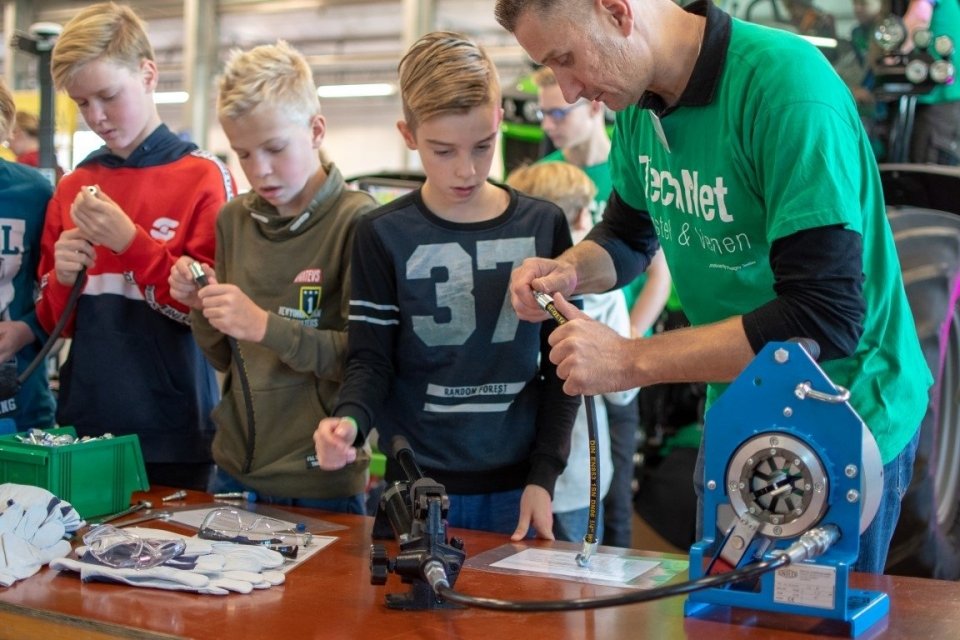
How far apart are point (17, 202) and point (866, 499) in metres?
1.90

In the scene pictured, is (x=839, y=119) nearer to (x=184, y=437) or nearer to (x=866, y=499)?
(x=866, y=499)

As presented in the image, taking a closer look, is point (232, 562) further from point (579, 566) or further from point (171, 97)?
point (171, 97)

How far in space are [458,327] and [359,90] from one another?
11.5 metres

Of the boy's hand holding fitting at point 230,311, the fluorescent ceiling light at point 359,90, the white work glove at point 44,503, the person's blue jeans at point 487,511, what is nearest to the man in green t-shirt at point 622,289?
the person's blue jeans at point 487,511

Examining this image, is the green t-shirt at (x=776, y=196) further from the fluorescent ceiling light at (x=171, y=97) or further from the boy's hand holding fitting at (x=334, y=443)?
the fluorescent ceiling light at (x=171, y=97)

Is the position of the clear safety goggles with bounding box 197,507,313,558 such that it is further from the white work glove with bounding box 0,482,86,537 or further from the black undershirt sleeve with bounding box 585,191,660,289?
the black undershirt sleeve with bounding box 585,191,660,289

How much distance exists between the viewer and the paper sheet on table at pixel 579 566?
1467 mm

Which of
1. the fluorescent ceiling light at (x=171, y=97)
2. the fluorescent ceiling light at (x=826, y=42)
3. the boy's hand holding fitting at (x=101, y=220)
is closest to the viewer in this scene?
the boy's hand holding fitting at (x=101, y=220)

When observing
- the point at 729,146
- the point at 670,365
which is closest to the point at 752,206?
the point at 729,146

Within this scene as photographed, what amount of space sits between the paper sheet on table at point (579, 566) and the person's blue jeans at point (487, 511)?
28 cm

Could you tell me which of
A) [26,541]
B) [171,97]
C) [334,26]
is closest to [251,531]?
[26,541]

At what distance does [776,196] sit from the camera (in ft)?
4.50

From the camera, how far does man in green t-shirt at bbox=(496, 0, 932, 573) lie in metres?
1.32

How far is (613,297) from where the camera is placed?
2.93 metres
